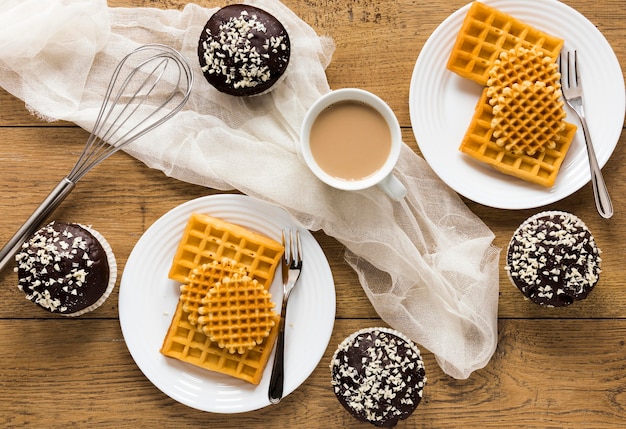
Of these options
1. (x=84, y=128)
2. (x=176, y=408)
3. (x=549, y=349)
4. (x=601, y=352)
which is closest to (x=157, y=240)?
(x=84, y=128)

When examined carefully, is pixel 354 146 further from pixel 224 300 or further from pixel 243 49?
pixel 224 300

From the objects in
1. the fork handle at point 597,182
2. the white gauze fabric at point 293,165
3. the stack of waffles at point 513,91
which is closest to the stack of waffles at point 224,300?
the white gauze fabric at point 293,165

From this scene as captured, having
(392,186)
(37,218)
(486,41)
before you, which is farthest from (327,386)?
(486,41)

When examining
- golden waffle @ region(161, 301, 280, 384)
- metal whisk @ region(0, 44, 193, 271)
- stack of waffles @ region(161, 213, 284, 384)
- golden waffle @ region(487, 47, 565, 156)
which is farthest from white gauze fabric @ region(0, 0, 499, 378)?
golden waffle @ region(161, 301, 280, 384)

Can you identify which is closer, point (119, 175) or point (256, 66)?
point (256, 66)

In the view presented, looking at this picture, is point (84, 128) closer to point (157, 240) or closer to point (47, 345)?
point (157, 240)

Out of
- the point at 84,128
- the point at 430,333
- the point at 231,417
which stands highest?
the point at 84,128
